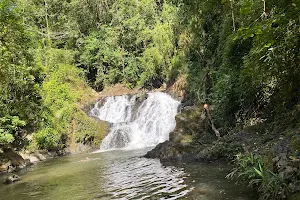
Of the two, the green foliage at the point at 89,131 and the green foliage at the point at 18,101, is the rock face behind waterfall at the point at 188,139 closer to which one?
the green foliage at the point at 18,101

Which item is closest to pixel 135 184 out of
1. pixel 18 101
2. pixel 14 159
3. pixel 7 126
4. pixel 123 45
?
pixel 14 159

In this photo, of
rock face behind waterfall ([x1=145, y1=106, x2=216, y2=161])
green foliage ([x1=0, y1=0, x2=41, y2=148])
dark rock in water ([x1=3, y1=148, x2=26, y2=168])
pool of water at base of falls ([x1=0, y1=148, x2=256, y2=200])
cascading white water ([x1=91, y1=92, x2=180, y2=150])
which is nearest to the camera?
pool of water at base of falls ([x1=0, y1=148, x2=256, y2=200])

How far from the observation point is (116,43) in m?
33.8

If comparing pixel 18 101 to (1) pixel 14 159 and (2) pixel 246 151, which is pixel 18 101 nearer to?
(1) pixel 14 159

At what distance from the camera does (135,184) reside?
8.64m

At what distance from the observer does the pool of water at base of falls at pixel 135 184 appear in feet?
22.6

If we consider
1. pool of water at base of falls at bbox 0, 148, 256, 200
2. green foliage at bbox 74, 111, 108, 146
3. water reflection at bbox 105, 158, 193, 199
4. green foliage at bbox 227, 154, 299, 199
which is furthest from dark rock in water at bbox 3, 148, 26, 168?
green foliage at bbox 227, 154, 299, 199

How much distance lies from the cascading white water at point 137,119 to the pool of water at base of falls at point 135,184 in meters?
7.50

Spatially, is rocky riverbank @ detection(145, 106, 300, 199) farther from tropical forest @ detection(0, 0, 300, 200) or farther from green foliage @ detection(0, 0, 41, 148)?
green foliage @ detection(0, 0, 41, 148)

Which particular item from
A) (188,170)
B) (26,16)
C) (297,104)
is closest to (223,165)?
(188,170)

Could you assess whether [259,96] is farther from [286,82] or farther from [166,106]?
[166,106]

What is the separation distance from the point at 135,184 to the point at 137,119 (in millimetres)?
13778

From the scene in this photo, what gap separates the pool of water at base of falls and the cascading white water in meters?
7.50

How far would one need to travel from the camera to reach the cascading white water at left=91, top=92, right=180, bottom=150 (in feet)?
65.3
